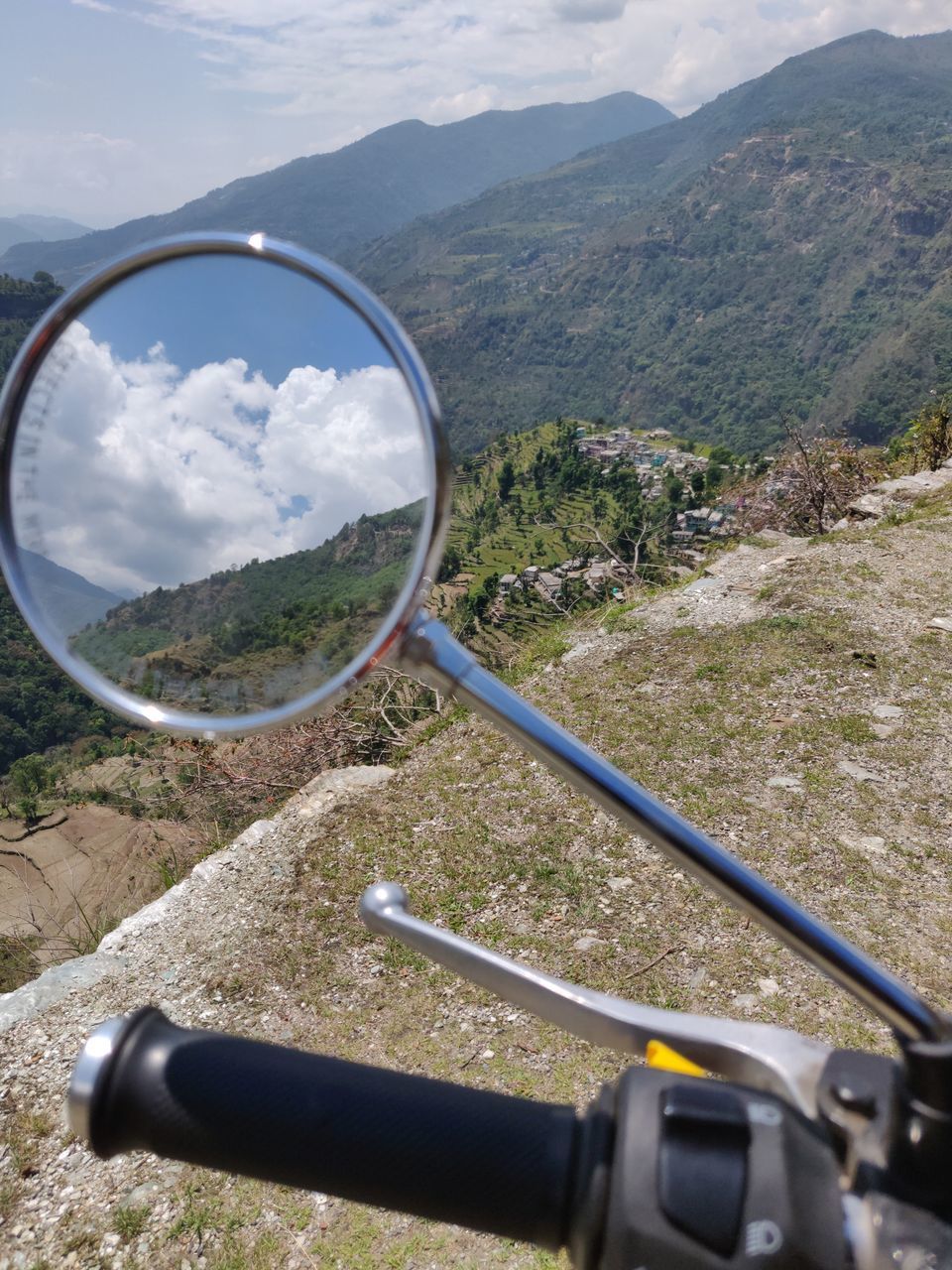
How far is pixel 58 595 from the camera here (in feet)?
4.42

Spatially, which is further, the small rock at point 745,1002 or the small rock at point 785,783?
the small rock at point 785,783

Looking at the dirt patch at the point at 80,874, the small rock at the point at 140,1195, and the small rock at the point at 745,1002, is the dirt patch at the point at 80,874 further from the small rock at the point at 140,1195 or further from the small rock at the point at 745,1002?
the small rock at the point at 745,1002

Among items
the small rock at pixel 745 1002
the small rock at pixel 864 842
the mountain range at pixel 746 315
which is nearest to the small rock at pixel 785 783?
the small rock at pixel 864 842

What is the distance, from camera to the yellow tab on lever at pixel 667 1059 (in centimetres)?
97

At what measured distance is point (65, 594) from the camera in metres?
1.37

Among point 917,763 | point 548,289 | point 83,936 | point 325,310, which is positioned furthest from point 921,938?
point 548,289

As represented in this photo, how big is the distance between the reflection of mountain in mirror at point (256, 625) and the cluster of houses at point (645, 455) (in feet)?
70.1

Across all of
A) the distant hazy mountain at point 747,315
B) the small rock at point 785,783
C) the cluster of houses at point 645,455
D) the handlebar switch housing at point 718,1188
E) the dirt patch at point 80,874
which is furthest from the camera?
the distant hazy mountain at point 747,315

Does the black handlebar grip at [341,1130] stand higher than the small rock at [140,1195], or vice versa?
the black handlebar grip at [341,1130]

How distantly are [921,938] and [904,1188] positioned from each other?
341 centimetres

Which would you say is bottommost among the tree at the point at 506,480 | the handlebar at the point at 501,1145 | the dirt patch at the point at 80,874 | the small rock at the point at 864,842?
the tree at the point at 506,480

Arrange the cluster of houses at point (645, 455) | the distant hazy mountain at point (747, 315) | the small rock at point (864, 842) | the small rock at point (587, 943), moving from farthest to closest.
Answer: the distant hazy mountain at point (747, 315) < the cluster of houses at point (645, 455) < the small rock at point (864, 842) < the small rock at point (587, 943)

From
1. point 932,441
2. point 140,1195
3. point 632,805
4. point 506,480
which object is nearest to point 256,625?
point 632,805

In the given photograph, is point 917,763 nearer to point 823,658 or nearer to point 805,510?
point 823,658
